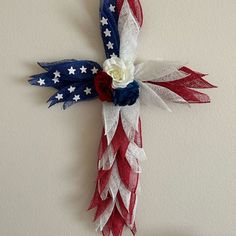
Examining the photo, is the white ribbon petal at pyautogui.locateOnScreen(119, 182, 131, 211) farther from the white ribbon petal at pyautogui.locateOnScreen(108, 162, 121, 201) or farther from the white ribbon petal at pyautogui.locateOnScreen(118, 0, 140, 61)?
the white ribbon petal at pyautogui.locateOnScreen(118, 0, 140, 61)

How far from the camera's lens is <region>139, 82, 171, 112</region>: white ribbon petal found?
86 centimetres

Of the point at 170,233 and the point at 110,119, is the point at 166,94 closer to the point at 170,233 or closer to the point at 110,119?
the point at 110,119

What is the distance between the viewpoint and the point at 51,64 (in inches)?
36.1

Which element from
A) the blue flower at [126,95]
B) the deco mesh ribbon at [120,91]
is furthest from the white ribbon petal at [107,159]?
the blue flower at [126,95]

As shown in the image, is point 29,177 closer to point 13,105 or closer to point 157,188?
point 13,105

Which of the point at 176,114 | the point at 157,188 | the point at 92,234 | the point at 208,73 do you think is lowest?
the point at 92,234

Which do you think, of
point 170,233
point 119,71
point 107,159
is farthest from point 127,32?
point 170,233

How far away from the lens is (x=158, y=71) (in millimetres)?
857

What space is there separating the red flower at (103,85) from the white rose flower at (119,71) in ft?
0.05

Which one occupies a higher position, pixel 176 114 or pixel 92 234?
pixel 176 114

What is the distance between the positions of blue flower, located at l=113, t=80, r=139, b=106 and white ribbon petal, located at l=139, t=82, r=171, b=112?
22 millimetres

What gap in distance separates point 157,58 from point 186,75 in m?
0.09

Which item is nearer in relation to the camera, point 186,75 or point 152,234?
point 186,75

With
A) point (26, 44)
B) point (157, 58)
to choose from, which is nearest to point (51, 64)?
point (26, 44)
